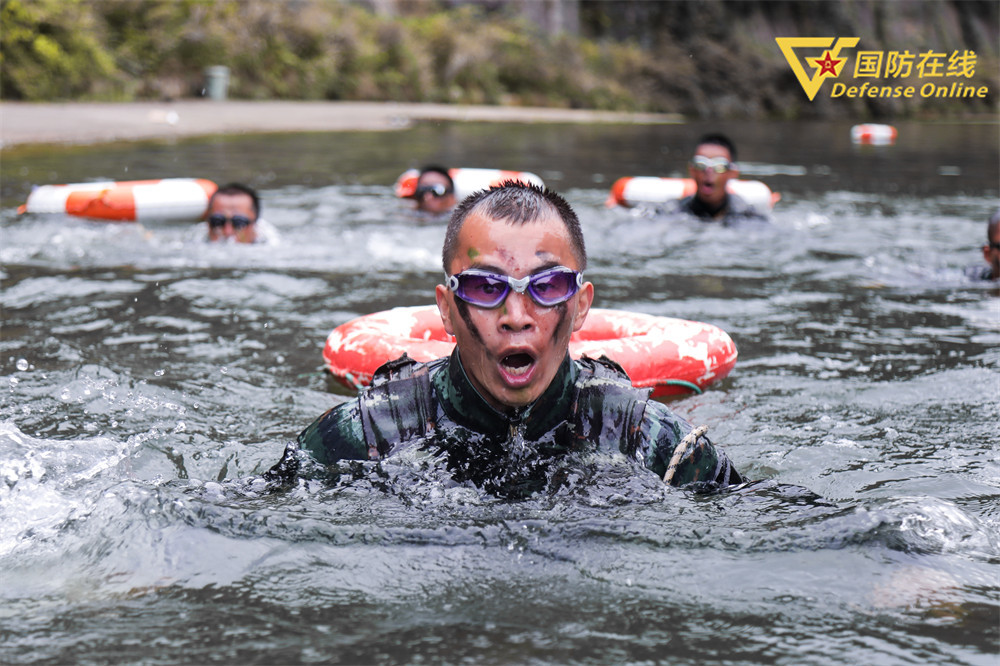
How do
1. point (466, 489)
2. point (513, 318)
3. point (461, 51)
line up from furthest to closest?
point (461, 51)
point (466, 489)
point (513, 318)

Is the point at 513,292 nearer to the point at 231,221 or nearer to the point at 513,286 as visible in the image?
the point at 513,286

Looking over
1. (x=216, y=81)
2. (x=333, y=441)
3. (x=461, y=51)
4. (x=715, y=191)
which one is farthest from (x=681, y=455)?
(x=461, y=51)

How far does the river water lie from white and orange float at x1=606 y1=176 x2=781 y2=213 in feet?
3.67

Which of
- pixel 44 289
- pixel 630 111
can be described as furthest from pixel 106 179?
pixel 630 111

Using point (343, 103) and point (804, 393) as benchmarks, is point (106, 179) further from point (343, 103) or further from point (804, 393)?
point (343, 103)

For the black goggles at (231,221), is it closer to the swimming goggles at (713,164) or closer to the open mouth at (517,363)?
the swimming goggles at (713,164)

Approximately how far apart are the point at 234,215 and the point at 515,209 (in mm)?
6491

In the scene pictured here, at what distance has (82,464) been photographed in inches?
155

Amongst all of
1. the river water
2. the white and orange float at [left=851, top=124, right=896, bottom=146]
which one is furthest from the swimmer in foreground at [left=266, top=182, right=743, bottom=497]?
the white and orange float at [left=851, top=124, right=896, bottom=146]

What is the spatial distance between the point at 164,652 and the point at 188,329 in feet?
13.8

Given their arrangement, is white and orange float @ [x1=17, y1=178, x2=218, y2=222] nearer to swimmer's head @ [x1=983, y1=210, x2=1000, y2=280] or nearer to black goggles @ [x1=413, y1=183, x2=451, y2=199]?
black goggles @ [x1=413, y1=183, x2=451, y2=199]

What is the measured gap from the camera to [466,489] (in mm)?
3213

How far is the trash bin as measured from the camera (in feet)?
80.5

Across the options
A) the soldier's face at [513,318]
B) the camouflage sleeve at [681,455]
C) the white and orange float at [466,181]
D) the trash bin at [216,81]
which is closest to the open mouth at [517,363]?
the soldier's face at [513,318]
